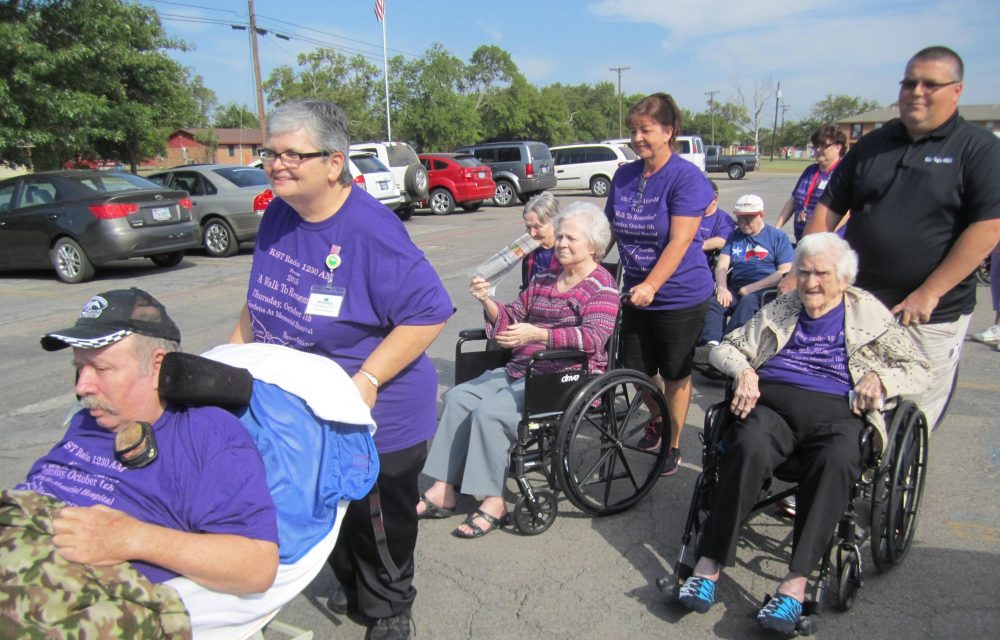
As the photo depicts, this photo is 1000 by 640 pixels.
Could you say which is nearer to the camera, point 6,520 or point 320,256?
point 6,520

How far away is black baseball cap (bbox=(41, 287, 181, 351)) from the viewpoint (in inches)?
65.5

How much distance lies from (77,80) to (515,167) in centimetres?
1122

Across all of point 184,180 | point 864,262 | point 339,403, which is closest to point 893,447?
point 864,262

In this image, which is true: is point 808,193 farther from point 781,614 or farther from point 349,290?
point 349,290

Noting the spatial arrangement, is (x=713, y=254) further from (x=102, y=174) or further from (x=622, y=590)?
(x=102, y=174)

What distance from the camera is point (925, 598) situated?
2.77 m

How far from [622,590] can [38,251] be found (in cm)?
980

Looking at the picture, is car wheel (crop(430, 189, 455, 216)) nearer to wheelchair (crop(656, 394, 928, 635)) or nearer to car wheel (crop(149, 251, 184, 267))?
car wheel (crop(149, 251, 184, 267))

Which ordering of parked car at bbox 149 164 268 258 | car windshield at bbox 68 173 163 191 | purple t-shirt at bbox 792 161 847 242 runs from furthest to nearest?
parked car at bbox 149 164 268 258
car windshield at bbox 68 173 163 191
purple t-shirt at bbox 792 161 847 242

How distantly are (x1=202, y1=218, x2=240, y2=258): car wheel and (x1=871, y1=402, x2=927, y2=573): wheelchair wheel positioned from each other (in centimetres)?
1093

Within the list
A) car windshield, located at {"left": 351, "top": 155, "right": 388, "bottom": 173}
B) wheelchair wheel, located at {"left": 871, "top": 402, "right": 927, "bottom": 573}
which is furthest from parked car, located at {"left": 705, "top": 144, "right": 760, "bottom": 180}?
wheelchair wheel, located at {"left": 871, "top": 402, "right": 927, "bottom": 573}

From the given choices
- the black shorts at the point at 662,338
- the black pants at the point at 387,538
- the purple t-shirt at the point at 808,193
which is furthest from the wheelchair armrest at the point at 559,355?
the purple t-shirt at the point at 808,193

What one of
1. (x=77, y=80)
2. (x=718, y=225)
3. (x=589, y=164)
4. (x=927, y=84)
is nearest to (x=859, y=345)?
(x=927, y=84)

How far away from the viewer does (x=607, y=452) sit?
3479 millimetres
